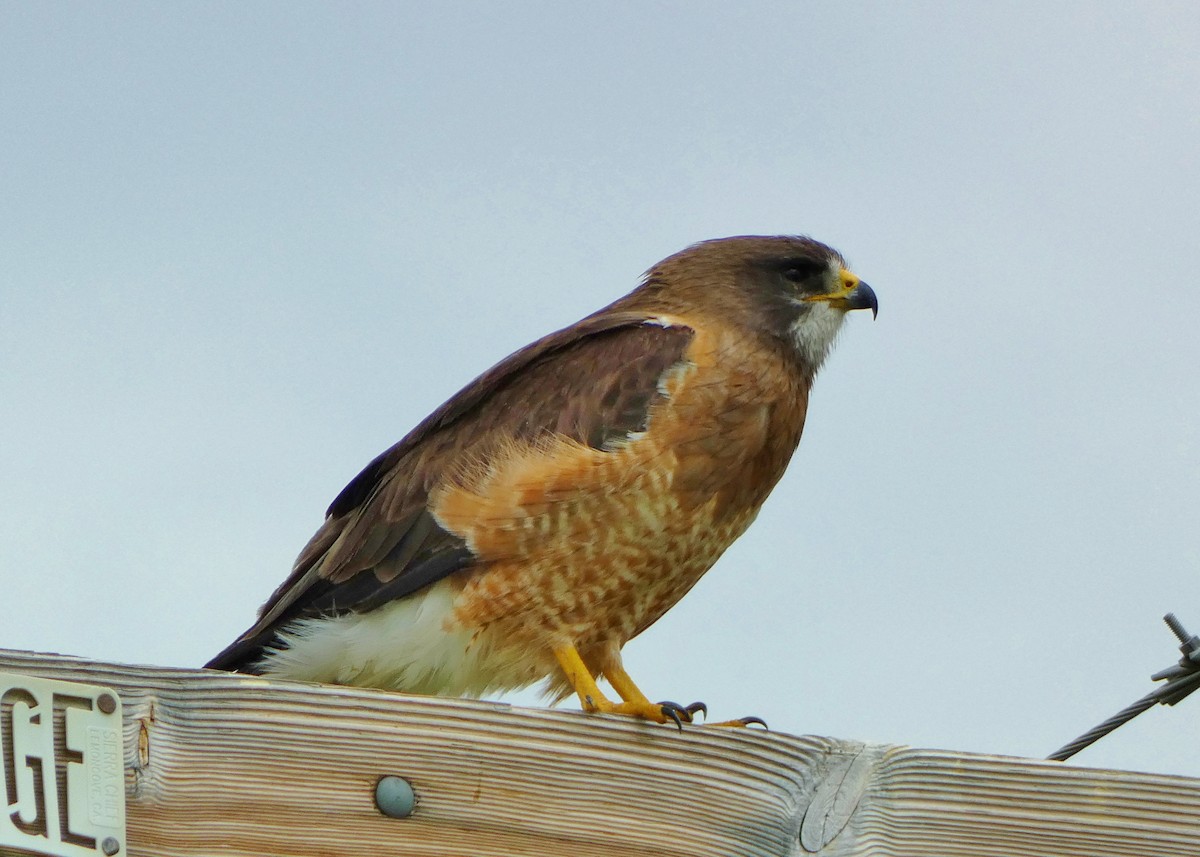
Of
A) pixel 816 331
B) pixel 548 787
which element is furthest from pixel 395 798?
pixel 816 331

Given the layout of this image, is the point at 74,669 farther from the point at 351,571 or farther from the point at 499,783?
the point at 351,571

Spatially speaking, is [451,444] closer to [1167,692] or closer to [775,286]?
[775,286]

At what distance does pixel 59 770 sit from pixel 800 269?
2513mm

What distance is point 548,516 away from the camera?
3273 mm

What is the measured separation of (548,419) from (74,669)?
1.43 metres

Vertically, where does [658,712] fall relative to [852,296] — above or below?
below

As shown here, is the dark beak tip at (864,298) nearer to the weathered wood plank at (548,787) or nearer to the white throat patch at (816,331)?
the white throat patch at (816,331)

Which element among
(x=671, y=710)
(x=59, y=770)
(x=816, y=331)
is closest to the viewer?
(x=59, y=770)

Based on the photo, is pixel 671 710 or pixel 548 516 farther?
pixel 548 516

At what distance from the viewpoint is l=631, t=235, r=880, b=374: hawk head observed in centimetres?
392

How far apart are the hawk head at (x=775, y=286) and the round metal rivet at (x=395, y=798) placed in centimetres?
185

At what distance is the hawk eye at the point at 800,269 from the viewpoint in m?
4.07

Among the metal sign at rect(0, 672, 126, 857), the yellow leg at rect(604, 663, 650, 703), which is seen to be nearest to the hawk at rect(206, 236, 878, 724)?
the yellow leg at rect(604, 663, 650, 703)

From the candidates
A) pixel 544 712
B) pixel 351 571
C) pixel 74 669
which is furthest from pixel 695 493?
pixel 74 669
